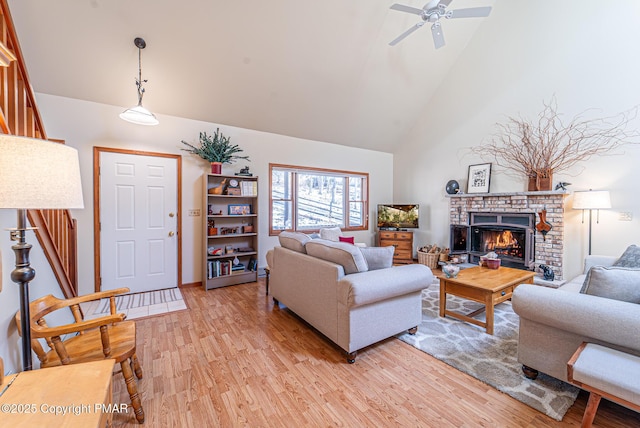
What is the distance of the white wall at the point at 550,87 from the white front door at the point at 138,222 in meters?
5.14

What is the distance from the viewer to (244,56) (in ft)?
11.9

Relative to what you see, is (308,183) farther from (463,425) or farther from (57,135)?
(463,425)

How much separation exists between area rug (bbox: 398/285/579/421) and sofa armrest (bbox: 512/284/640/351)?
48 centimetres

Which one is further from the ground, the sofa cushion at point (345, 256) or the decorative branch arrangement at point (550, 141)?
the decorative branch arrangement at point (550, 141)

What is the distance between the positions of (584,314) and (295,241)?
2358mm

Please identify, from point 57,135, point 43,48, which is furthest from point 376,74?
point 57,135

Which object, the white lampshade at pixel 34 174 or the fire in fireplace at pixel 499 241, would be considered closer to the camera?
the white lampshade at pixel 34 174

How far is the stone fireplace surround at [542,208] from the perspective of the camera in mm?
4088

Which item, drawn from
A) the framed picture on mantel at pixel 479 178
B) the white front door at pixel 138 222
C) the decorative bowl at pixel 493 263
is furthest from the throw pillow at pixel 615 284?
the white front door at pixel 138 222

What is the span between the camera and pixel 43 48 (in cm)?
295

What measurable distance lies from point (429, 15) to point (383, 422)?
3819mm

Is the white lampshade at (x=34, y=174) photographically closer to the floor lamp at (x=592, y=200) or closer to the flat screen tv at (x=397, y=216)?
the floor lamp at (x=592, y=200)

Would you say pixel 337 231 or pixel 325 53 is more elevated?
pixel 325 53

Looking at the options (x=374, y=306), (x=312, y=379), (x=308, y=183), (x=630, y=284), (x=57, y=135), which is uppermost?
(x=57, y=135)
